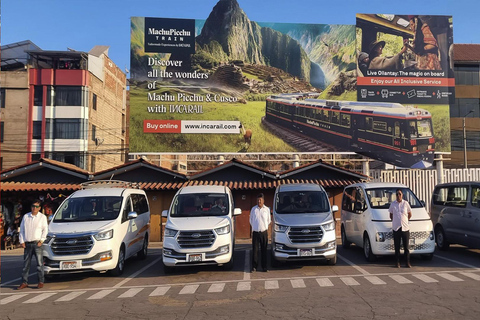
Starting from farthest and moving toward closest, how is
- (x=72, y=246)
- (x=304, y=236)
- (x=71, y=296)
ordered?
(x=304, y=236), (x=72, y=246), (x=71, y=296)

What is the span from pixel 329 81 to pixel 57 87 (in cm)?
2553

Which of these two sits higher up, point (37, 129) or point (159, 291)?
point (37, 129)

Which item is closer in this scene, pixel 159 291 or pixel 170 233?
pixel 159 291

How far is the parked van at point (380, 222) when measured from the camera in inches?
435

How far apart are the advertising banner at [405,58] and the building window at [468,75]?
62.8ft

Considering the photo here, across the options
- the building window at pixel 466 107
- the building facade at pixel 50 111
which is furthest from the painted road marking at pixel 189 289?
the building window at pixel 466 107

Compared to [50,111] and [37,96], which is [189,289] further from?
[37,96]

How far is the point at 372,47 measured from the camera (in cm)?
2414

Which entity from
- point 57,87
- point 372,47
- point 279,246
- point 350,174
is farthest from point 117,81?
point 279,246

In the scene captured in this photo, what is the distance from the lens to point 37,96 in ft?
124

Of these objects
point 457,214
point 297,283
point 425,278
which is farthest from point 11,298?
point 457,214

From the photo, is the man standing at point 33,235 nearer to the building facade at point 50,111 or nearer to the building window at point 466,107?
the building facade at point 50,111

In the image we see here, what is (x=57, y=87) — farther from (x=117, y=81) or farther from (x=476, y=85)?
(x=476, y=85)

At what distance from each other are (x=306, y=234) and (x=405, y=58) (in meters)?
17.3
